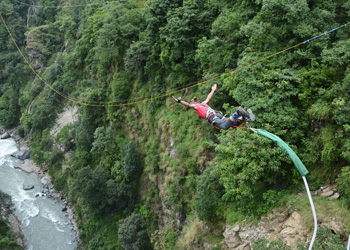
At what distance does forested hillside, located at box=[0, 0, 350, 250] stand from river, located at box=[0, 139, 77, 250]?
1865mm

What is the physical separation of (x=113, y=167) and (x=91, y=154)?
5155 mm

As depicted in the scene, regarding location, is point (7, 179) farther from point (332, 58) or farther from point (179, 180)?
point (332, 58)

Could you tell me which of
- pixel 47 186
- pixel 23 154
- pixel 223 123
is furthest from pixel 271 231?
pixel 23 154

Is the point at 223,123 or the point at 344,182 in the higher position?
the point at 223,123

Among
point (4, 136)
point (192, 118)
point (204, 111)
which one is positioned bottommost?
point (4, 136)

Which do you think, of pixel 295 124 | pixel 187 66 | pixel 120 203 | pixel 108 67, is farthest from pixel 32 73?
pixel 295 124

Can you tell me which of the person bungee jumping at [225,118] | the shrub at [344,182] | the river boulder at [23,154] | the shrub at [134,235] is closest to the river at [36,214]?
the river boulder at [23,154]

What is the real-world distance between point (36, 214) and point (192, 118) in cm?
2020

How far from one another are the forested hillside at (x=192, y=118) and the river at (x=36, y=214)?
73.4 inches

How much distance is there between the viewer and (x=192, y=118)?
13.3 m

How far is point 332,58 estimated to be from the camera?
6875 mm

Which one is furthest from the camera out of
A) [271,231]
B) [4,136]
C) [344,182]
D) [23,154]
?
[4,136]

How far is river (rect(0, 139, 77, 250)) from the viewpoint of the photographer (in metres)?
21.0

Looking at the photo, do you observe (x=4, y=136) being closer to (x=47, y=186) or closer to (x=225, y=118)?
(x=47, y=186)
